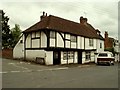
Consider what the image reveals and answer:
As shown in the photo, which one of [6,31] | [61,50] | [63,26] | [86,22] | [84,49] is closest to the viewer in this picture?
[61,50]

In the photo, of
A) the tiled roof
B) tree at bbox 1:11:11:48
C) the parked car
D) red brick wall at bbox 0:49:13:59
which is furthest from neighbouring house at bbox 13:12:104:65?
tree at bbox 1:11:11:48

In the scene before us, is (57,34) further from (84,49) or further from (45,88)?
(45,88)

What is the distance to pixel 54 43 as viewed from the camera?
105 ft

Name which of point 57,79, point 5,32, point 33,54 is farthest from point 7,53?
point 57,79

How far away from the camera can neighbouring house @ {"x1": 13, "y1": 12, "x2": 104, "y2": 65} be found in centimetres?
3161

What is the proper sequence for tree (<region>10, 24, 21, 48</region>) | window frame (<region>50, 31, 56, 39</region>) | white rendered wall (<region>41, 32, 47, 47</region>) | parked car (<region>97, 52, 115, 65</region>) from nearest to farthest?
white rendered wall (<region>41, 32, 47, 47</region>) → window frame (<region>50, 31, 56, 39</region>) → parked car (<region>97, 52, 115, 65</region>) → tree (<region>10, 24, 21, 48</region>)

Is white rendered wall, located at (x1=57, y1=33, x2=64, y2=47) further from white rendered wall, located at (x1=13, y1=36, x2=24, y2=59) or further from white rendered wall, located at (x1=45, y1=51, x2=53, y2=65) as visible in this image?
white rendered wall, located at (x1=13, y1=36, x2=24, y2=59)

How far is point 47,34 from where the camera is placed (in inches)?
1234

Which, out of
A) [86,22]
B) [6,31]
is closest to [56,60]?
[86,22]

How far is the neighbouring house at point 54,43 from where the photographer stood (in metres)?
31.6

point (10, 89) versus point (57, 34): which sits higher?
point (57, 34)

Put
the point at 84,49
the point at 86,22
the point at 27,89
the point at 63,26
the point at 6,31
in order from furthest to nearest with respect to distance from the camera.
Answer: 1. the point at 6,31
2. the point at 86,22
3. the point at 84,49
4. the point at 63,26
5. the point at 27,89

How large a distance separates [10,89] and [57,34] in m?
22.0

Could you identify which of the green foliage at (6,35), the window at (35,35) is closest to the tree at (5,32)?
the green foliage at (6,35)
